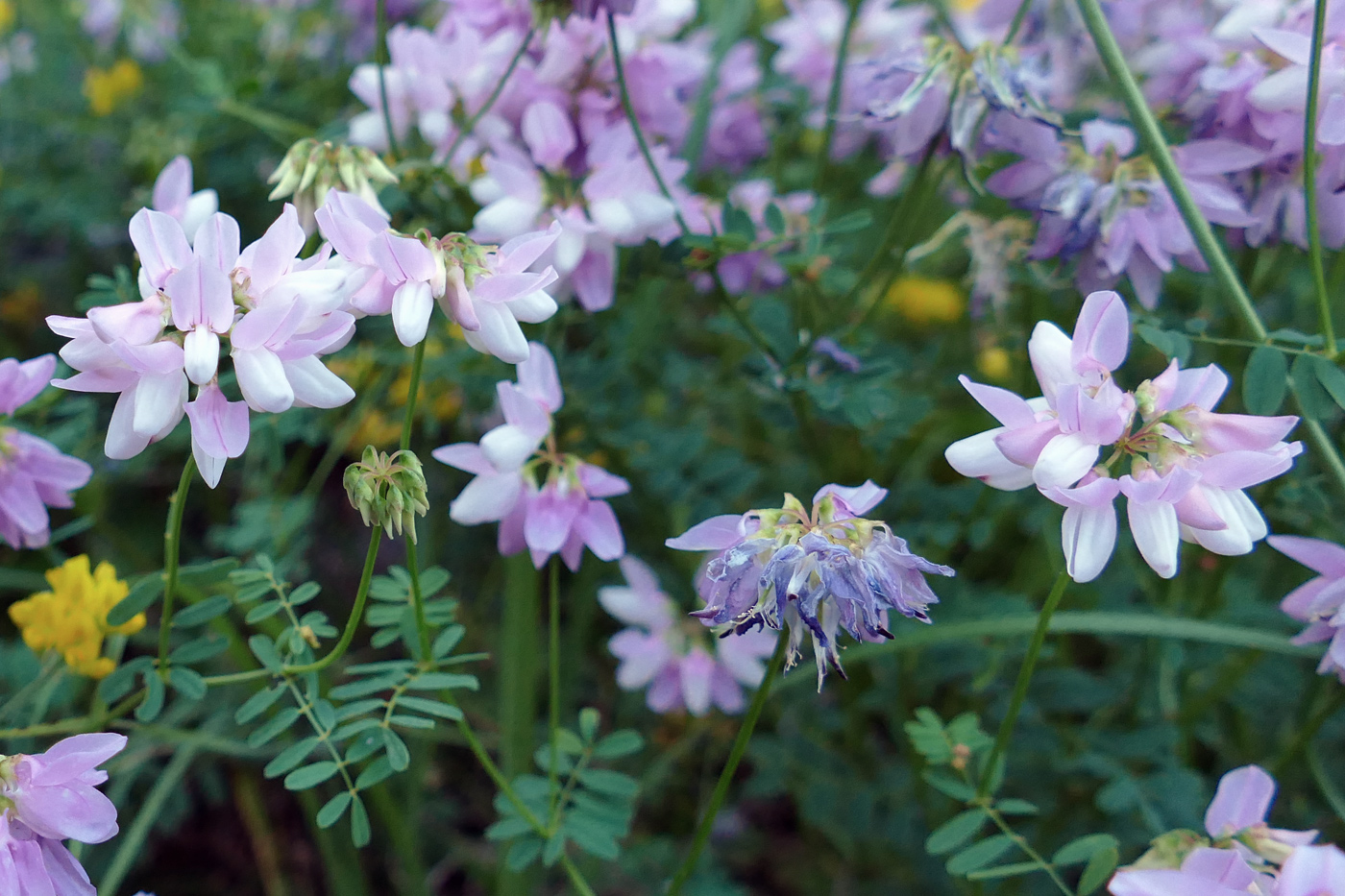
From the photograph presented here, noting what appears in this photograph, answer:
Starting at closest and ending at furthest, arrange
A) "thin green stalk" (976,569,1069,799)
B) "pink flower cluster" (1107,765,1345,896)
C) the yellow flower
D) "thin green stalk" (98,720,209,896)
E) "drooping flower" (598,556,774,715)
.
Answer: "pink flower cluster" (1107,765,1345,896), "thin green stalk" (976,569,1069,799), "thin green stalk" (98,720,209,896), "drooping flower" (598,556,774,715), the yellow flower

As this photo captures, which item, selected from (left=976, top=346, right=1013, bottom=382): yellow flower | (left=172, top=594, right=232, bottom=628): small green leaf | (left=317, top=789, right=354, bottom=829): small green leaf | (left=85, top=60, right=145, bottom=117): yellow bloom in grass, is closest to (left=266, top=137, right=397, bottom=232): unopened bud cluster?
(left=172, top=594, right=232, bottom=628): small green leaf

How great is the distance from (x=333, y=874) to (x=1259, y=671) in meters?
0.98

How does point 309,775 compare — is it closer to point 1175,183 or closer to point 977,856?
point 977,856

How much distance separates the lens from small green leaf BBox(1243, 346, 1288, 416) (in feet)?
2.55

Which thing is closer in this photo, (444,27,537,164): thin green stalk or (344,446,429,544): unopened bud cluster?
(344,446,429,544): unopened bud cluster

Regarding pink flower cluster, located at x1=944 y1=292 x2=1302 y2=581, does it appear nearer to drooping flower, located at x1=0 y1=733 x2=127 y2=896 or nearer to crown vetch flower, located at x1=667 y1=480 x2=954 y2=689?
crown vetch flower, located at x1=667 y1=480 x2=954 y2=689

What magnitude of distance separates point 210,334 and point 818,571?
1.25 feet

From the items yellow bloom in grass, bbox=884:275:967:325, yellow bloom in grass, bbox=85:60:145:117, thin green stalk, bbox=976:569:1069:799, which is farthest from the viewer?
yellow bloom in grass, bbox=884:275:967:325

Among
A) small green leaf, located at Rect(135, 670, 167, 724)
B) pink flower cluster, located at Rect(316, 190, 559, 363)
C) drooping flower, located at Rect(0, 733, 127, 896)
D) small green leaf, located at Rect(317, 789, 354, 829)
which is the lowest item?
small green leaf, located at Rect(317, 789, 354, 829)

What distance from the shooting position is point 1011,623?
2.95 ft

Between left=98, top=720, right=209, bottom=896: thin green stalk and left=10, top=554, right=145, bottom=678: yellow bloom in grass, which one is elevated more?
left=10, top=554, right=145, bottom=678: yellow bloom in grass

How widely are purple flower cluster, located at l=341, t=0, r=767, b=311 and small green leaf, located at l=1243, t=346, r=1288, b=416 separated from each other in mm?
488

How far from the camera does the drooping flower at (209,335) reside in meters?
0.59

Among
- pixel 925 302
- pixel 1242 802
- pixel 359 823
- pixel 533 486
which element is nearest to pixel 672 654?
pixel 533 486
